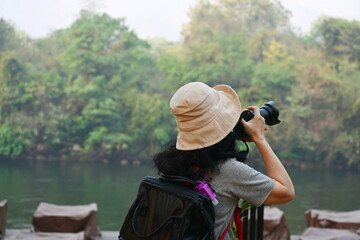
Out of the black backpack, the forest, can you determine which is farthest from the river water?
the black backpack

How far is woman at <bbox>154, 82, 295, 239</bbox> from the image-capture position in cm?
131

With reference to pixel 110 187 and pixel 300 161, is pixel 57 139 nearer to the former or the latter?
pixel 110 187

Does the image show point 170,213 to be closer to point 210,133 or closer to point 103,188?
point 210,133

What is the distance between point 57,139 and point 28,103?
1.49m

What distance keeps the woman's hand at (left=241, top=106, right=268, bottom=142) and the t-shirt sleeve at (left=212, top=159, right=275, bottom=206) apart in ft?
0.24

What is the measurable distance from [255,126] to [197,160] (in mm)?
142

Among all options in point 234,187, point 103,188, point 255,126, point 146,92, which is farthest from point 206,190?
point 146,92

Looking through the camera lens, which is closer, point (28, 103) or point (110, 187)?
point (110, 187)

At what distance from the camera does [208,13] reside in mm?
26016

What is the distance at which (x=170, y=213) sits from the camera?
128 cm

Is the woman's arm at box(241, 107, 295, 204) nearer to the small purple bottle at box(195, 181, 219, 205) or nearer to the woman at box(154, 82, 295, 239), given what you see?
the woman at box(154, 82, 295, 239)

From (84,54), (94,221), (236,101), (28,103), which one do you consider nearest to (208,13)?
(84,54)

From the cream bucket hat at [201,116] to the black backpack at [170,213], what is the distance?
3.4 inches

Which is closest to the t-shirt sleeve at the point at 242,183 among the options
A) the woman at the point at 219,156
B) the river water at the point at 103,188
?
the woman at the point at 219,156
